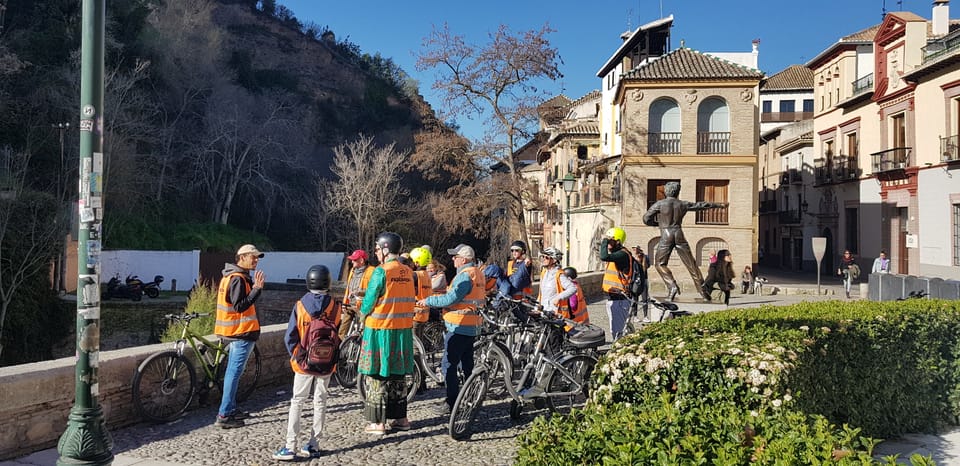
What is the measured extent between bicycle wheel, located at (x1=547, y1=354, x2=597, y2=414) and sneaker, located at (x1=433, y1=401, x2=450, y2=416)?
110cm

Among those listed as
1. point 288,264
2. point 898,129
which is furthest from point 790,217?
point 288,264

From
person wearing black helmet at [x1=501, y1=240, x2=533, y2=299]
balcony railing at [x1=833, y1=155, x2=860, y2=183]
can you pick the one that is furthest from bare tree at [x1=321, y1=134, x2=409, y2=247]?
person wearing black helmet at [x1=501, y1=240, x2=533, y2=299]

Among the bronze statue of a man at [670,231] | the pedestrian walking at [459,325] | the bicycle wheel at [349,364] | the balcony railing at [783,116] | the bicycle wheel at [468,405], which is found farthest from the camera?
the balcony railing at [783,116]

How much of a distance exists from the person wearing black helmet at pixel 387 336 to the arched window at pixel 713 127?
90.0ft

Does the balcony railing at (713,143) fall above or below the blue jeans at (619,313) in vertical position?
above

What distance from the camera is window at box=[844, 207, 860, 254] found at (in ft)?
124

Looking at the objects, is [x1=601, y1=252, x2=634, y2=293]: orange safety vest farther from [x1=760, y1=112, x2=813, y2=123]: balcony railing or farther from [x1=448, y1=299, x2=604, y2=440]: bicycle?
[x1=760, y1=112, x2=813, y2=123]: balcony railing

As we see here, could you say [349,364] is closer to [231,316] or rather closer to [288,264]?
[231,316]

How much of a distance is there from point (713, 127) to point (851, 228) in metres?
12.3

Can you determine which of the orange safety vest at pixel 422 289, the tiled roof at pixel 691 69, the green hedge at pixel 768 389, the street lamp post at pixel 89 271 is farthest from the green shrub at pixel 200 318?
the tiled roof at pixel 691 69

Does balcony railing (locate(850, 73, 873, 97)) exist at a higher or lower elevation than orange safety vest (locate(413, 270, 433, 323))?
higher

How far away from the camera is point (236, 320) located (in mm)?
6902

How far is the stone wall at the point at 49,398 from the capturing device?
567 centimetres

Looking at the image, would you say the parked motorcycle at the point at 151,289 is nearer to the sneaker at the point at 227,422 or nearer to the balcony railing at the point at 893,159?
the sneaker at the point at 227,422
